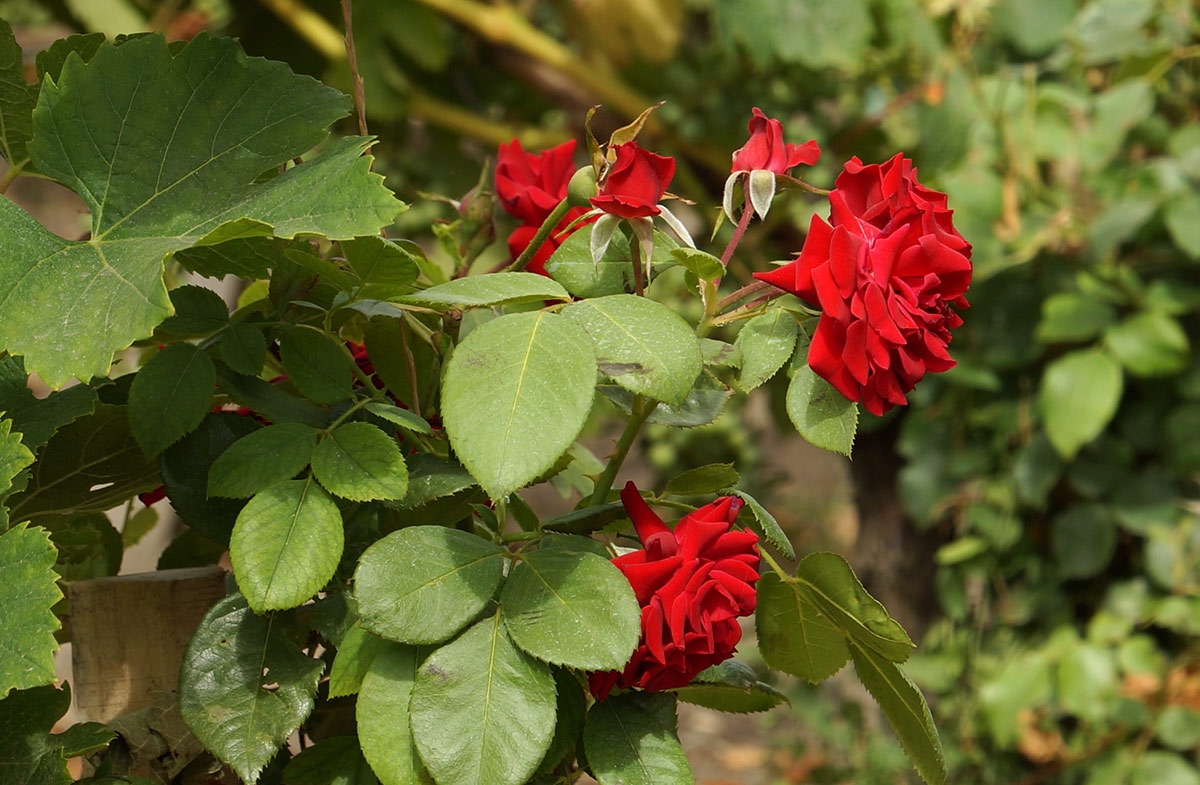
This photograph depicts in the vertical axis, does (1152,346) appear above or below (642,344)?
below

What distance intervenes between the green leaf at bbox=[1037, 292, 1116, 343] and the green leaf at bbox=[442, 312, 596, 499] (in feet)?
3.75

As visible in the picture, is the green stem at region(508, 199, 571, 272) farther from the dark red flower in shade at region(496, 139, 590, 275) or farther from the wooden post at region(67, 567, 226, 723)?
the wooden post at region(67, 567, 226, 723)

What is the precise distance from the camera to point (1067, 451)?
1294mm

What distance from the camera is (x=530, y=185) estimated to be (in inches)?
18.1

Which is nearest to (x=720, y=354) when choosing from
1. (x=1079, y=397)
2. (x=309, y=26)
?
(x=1079, y=397)

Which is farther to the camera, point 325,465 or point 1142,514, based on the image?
point 1142,514

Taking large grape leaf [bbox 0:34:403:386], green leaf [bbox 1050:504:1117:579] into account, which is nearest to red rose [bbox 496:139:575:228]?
large grape leaf [bbox 0:34:403:386]

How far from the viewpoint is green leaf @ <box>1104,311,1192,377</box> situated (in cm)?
127

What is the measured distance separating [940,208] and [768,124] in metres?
0.06

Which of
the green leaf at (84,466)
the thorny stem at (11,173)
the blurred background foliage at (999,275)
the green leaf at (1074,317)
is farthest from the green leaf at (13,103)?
the green leaf at (1074,317)

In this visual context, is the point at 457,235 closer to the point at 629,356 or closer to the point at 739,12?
the point at 629,356

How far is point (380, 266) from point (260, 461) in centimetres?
7

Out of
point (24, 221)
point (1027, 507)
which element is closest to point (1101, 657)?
point (1027, 507)

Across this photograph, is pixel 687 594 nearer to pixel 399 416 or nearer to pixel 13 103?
pixel 399 416
